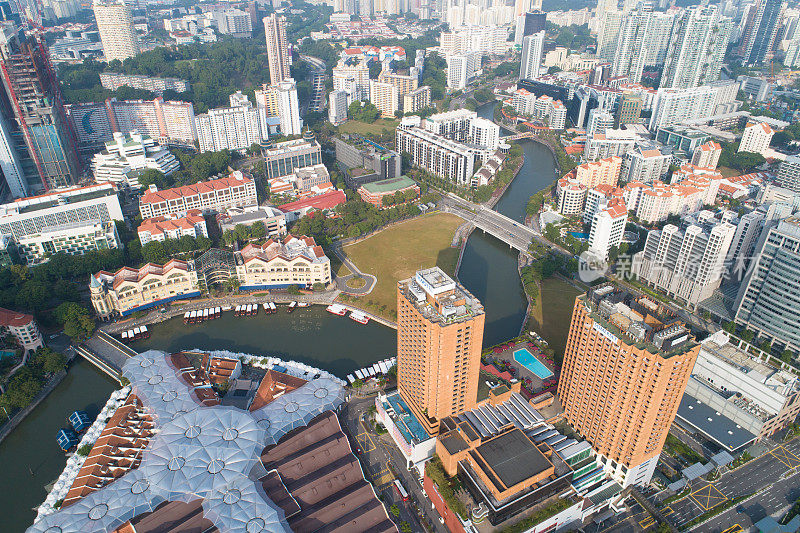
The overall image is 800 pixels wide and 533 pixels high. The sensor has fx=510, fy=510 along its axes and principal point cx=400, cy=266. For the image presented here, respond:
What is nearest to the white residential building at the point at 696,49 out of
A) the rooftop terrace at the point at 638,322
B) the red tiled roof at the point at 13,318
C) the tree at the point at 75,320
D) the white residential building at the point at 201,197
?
the white residential building at the point at 201,197

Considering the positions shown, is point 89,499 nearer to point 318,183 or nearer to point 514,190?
point 318,183

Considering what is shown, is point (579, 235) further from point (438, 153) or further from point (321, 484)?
point (321, 484)

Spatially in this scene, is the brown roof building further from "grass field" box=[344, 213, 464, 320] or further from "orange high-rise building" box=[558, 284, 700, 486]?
"grass field" box=[344, 213, 464, 320]

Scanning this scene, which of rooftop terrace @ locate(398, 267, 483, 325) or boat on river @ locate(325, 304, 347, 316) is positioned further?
boat on river @ locate(325, 304, 347, 316)

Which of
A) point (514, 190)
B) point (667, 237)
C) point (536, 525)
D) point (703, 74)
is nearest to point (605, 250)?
point (667, 237)

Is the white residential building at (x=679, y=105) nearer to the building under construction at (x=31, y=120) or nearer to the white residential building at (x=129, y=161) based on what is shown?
the white residential building at (x=129, y=161)

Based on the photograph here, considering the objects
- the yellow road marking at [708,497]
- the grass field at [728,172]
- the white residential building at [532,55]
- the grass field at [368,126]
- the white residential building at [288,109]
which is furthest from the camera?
the white residential building at [532,55]

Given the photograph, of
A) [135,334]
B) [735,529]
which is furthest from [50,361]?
[735,529]

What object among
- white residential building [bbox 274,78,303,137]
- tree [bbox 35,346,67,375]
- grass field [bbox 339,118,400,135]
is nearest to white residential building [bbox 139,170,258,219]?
tree [bbox 35,346,67,375]
